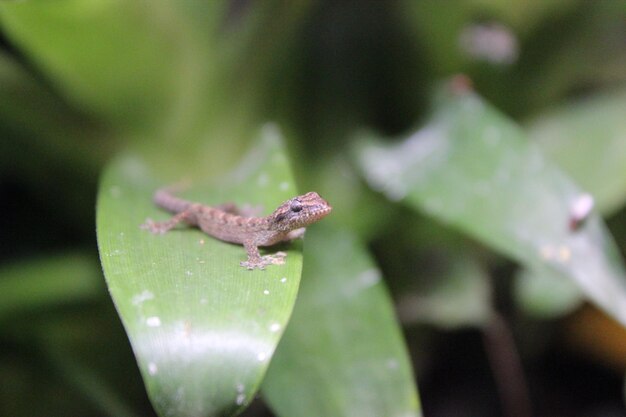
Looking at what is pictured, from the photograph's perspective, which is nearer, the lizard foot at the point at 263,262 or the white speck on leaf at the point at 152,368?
the white speck on leaf at the point at 152,368

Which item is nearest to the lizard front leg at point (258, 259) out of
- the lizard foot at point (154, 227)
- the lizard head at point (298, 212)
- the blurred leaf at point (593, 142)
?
the lizard head at point (298, 212)

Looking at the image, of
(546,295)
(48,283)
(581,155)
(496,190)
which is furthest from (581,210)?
(48,283)

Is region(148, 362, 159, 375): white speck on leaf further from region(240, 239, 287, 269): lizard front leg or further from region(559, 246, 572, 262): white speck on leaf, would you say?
region(559, 246, 572, 262): white speck on leaf

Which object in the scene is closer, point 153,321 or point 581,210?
point 153,321

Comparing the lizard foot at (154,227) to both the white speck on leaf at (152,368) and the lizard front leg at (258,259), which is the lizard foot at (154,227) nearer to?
the lizard front leg at (258,259)

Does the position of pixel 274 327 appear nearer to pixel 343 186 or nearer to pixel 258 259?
pixel 258 259

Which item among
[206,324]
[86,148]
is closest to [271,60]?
[86,148]

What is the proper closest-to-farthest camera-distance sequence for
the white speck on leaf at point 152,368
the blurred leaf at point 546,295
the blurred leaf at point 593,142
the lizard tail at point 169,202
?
1. the white speck on leaf at point 152,368
2. the lizard tail at point 169,202
3. the blurred leaf at point 546,295
4. the blurred leaf at point 593,142
